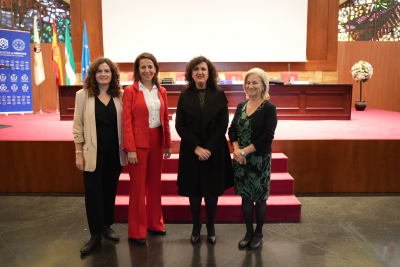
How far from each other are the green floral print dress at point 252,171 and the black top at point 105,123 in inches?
36.7

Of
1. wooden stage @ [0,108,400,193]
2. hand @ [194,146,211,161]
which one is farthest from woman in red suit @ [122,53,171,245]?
wooden stage @ [0,108,400,193]

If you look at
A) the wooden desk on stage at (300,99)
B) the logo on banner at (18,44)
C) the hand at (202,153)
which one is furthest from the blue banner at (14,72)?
the hand at (202,153)

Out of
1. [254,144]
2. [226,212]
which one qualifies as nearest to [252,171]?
[254,144]

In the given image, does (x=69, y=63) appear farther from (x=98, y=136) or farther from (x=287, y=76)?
(x=98, y=136)

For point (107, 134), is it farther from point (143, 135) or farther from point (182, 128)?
point (182, 128)

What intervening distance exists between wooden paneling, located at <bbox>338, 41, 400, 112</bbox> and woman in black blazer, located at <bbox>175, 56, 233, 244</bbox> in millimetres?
7877

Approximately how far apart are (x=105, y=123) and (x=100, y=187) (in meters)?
0.49

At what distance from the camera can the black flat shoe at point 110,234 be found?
8.15 ft

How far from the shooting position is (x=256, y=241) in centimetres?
238

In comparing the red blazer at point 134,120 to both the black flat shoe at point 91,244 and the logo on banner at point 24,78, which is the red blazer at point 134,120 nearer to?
the black flat shoe at point 91,244

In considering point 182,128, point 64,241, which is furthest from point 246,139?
point 64,241

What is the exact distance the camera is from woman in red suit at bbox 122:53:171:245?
2266mm

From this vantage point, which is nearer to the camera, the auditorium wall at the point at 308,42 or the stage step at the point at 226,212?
the stage step at the point at 226,212

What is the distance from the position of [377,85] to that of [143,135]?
863 centimetres
